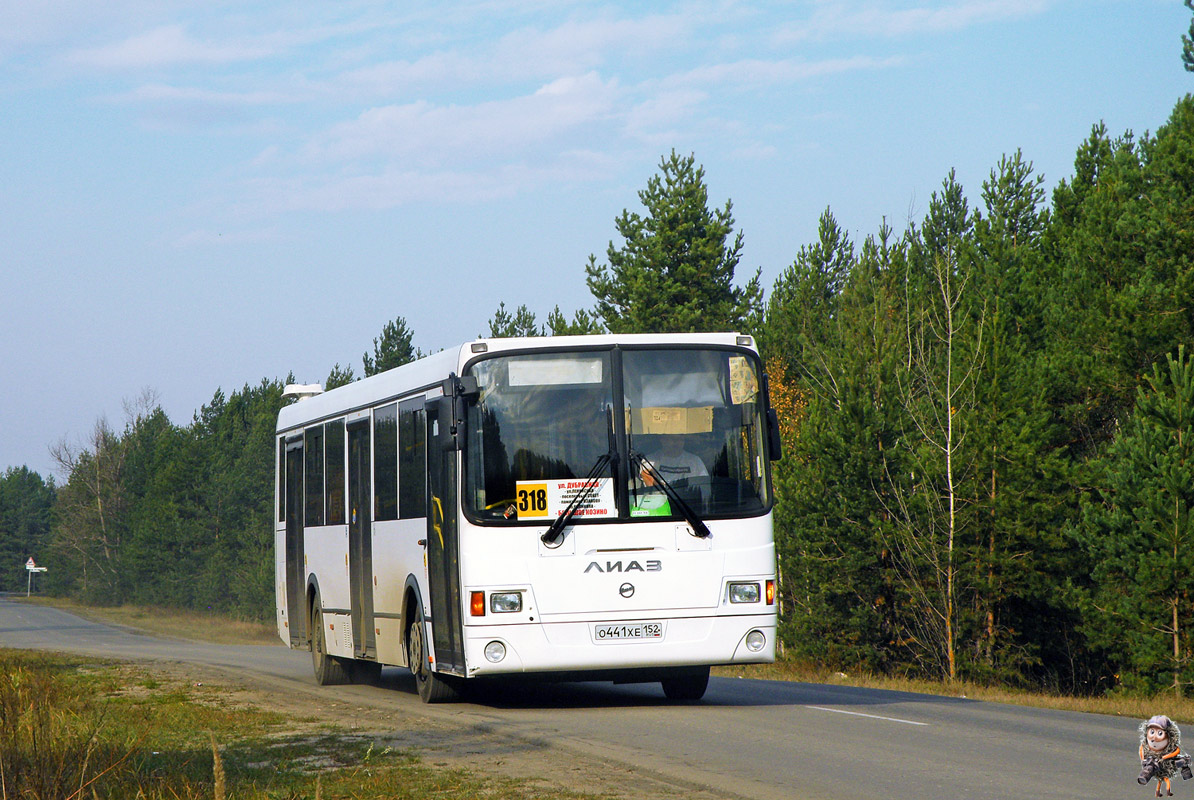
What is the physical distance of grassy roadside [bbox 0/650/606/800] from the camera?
7438 mm

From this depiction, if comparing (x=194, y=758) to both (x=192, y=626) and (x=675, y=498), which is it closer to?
(x=675, y=498)

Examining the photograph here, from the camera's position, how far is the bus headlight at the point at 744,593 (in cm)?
1352

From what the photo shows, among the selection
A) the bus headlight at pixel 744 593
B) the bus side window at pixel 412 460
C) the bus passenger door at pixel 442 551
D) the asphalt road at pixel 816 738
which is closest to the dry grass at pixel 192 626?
the asphalt road at pixel 816 738

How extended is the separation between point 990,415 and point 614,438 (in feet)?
91.7

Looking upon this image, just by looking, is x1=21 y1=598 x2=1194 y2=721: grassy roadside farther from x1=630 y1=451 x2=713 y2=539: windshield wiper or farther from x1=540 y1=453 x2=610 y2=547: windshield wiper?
x1=540 y1=453 x2=610 y2=547: windshield wiper

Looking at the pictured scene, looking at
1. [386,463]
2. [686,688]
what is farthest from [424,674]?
[686,688]

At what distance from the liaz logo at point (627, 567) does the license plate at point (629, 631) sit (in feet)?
1.53

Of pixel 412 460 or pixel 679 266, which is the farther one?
pixel 679 266

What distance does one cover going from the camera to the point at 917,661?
46375 mm

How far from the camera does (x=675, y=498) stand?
13.4 metres

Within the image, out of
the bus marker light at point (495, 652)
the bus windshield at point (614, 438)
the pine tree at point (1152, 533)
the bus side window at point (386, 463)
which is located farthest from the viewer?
the pine tree at point (1152, 533)

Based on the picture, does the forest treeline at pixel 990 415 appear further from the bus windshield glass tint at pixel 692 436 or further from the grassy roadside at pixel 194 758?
the grassy roadside at pixel 194 758

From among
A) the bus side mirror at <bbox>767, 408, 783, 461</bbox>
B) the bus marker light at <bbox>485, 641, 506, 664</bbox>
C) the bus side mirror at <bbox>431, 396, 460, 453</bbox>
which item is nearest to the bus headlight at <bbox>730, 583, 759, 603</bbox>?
the bus side mirror at <bbox>767, 408, 783, 461</bbox>

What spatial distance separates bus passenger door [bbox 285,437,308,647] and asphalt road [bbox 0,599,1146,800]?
2252mm
